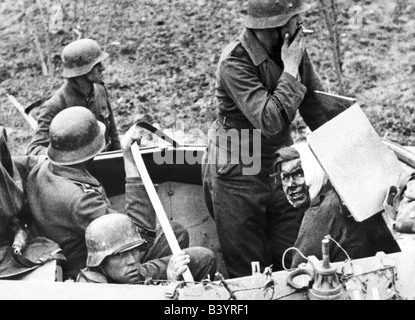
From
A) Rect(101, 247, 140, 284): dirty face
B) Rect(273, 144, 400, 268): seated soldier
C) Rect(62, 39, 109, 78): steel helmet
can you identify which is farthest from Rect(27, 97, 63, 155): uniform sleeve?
Rect(273, 144, 400, 268): seated soldier

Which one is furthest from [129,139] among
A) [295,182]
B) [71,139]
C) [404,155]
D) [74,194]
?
[404,155]

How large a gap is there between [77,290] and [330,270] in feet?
4.42

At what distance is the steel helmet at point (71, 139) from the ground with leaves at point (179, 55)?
3854 millimetres

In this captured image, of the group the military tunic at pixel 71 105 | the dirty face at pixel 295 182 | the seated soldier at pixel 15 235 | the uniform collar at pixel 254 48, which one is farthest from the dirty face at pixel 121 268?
the military tunic at pixel 71 105

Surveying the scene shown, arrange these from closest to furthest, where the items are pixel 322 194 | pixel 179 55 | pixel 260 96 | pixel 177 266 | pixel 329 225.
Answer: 1. pixel 177 266
2. pixel 329 225
3. pixel 322 194
4. pixel 260 96
5. pixel 179 55

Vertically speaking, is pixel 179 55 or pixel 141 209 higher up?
pixel 141 209

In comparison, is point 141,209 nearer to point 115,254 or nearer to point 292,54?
point 115,254

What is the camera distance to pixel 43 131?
6.57 metres

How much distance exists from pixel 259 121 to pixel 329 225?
2.63 feet

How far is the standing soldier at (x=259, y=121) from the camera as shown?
5.08m

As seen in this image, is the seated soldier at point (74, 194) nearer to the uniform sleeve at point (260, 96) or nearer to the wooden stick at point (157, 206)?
the wooden stick at point (157, 206)

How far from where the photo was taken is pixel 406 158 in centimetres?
525

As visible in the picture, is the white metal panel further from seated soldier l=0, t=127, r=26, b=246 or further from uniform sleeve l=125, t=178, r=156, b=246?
seated soldier l=0, t=127, r=26, b=246
